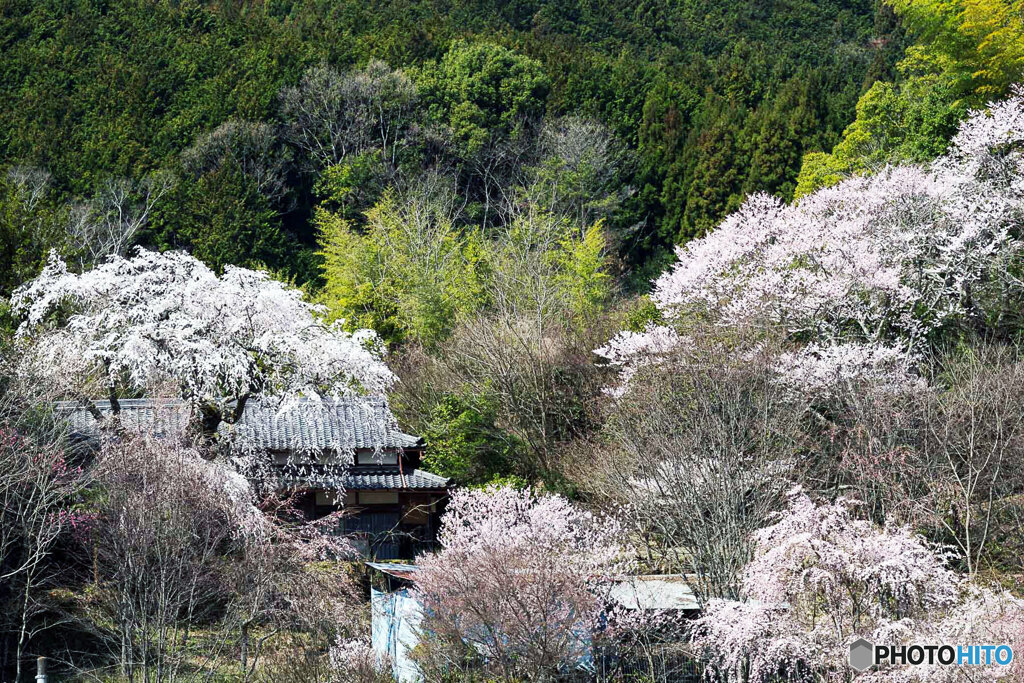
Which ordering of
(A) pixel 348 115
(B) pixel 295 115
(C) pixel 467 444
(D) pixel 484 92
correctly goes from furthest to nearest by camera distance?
(D) pixel 484 92 < (B) pixel 295 115 < (A) pixel 348 115 < (C) pixel 467 444

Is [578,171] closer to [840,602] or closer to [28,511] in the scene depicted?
[28,511]

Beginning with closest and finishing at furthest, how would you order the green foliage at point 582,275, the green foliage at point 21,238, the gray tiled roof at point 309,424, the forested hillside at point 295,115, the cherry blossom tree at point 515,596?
the cherry blossom tree at point 515,596
the gray tiled roof at point 309,424
the green foliage at point 21,238
the green foliage at point 582,275
the forested hillside at point 295,115

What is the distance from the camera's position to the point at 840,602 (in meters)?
12.1

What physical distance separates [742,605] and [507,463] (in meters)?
7.51

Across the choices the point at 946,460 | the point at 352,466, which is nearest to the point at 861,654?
the point at 946,460

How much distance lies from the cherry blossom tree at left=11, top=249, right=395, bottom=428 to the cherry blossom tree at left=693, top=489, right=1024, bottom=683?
308 inches

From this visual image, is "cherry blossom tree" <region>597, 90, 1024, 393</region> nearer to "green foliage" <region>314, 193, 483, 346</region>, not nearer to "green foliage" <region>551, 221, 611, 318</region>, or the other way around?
"green foliage" <region>551, 221, 611, 318</region>

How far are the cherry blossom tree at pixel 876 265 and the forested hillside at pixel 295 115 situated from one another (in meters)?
14.2

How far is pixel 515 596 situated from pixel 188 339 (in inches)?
275

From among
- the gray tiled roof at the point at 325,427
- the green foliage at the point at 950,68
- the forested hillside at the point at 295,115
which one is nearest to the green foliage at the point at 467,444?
the gray tiled roof at the point at 325,427

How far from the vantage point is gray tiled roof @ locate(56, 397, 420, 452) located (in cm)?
1786

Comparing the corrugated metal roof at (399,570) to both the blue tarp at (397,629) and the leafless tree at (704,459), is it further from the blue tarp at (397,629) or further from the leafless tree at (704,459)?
the leafless tree at (704,459)

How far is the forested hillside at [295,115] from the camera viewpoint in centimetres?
3581

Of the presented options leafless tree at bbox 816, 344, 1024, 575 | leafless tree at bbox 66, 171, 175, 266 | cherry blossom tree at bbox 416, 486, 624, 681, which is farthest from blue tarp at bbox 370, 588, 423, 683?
leafless tree at bbox 66, 171, 175, 266
